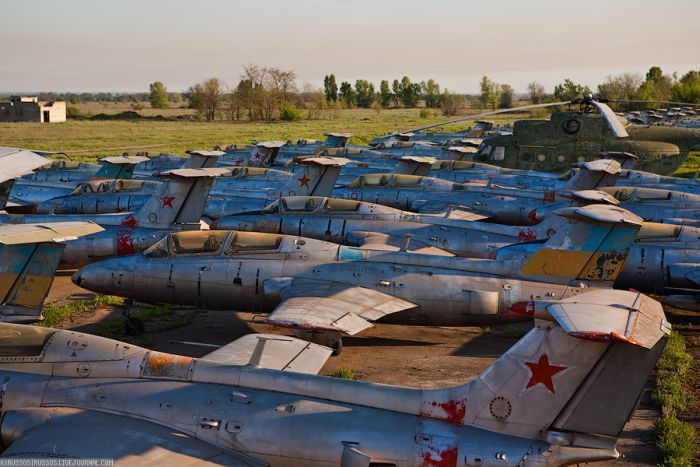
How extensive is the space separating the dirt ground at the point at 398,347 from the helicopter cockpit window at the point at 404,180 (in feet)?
41.7

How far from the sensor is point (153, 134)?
79.4 metres

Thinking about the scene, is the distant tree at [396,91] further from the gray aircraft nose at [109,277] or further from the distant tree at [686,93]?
the gray aircraft nose at [109,277]

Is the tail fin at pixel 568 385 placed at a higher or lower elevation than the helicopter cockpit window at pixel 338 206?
lower

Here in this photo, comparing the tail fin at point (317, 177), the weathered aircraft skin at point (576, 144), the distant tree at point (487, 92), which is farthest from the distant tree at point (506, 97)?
the tail fin at point (317, 177)

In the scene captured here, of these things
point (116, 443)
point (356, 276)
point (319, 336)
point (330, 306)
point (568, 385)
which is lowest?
point (319, 336)

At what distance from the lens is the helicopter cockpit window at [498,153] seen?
39.9 metres

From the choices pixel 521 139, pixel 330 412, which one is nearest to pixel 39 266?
pixel 330 412

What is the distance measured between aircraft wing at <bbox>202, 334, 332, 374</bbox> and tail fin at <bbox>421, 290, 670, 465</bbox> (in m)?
3.24

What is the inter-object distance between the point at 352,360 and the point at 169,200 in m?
9.46

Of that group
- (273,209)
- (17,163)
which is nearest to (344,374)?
(17,163)

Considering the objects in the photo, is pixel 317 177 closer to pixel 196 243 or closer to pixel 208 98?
pixel 196 243

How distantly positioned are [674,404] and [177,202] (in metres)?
15.3

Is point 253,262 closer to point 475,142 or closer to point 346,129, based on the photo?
point 475,142

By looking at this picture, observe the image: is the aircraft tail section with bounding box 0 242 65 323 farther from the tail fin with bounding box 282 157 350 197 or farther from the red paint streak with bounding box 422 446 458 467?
the tail fin with bounding box 282 157 350 197
